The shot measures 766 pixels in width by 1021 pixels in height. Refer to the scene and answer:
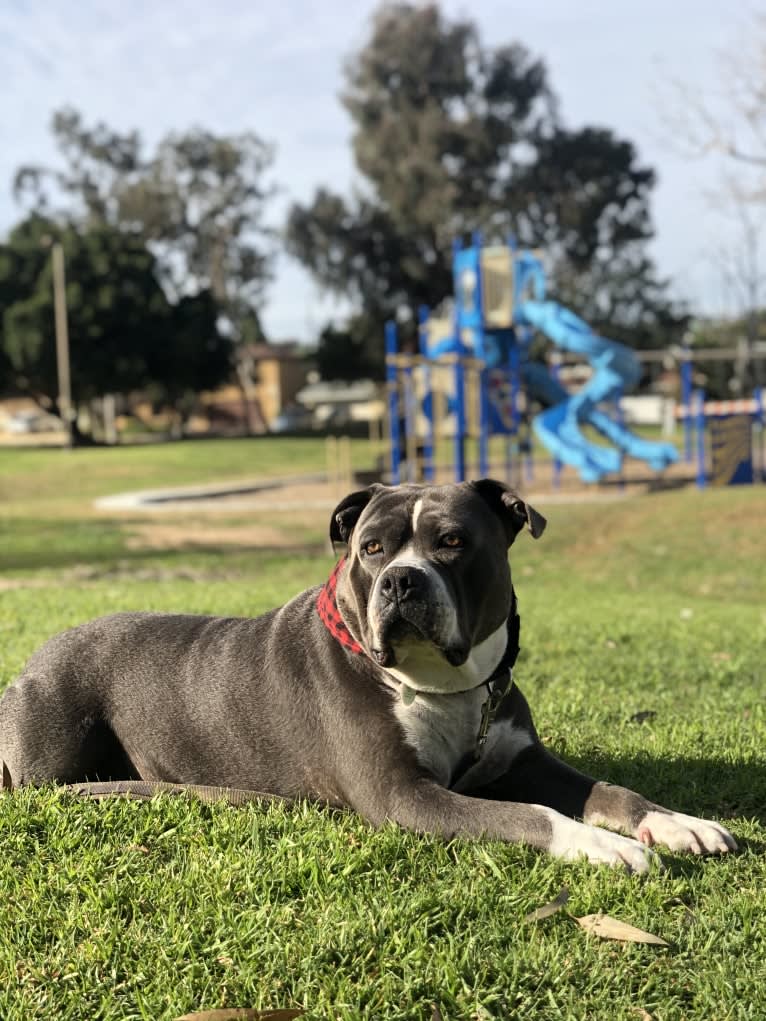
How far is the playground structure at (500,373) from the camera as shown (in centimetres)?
2297

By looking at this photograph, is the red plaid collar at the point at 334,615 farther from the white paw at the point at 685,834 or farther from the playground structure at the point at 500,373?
the playground structure at the point at 500,373

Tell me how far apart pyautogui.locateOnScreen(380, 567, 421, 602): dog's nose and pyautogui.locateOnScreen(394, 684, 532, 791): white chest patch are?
439 millimetres

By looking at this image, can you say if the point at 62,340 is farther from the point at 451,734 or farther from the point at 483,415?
the point at 451,734

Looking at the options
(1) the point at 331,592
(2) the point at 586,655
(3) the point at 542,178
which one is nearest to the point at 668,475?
(2) the point at 586,655

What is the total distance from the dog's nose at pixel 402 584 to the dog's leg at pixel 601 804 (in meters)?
0.90

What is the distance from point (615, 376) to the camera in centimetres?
2316

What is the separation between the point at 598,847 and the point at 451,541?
102cm

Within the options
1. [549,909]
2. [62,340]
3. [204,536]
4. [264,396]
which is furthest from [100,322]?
[549,909]

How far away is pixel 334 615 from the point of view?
3.71 metres

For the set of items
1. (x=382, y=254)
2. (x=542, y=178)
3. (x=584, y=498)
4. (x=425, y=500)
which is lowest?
(x=584, y=498)

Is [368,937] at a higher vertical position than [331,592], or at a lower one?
lower

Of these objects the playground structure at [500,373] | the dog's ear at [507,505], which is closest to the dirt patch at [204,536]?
the playground structure at [500,373]

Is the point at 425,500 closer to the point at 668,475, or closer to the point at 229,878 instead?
the point at 229,878

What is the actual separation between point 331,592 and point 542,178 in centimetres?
4945
